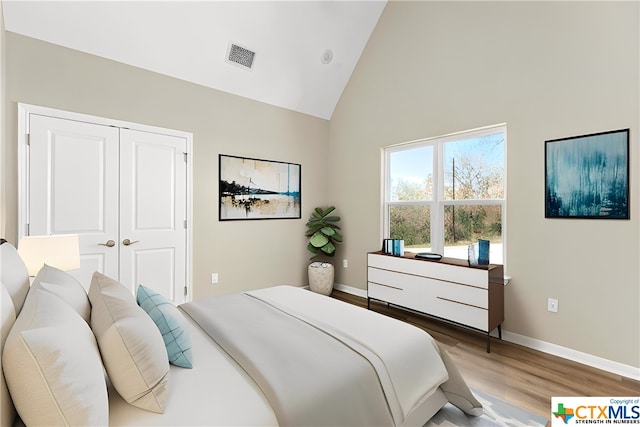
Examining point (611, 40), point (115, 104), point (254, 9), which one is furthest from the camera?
point (254, 9)

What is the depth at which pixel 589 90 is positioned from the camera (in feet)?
8.07

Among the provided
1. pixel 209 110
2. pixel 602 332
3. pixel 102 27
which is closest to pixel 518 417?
pixel 602 332

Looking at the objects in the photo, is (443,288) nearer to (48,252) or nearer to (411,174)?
(411,174)

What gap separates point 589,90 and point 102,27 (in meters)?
4.20

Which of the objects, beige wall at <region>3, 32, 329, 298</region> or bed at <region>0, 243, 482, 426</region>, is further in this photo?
beige wall at <region>3, 32, 329, 298</region>

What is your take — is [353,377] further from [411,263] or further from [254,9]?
[254,9]

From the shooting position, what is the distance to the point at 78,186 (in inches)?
111

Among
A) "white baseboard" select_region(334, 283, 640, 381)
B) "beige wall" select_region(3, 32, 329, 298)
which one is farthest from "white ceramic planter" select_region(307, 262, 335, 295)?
"white baseboard" select_region(334, 283, 640, 381)

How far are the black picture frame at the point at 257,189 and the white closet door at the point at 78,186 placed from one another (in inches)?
44.9

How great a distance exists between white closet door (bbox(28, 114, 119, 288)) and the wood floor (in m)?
3.33

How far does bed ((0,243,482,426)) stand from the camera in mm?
812

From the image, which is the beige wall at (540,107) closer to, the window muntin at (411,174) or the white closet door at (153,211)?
the window muntin at (411,174)

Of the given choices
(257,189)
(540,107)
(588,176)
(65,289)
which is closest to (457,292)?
(588,176)

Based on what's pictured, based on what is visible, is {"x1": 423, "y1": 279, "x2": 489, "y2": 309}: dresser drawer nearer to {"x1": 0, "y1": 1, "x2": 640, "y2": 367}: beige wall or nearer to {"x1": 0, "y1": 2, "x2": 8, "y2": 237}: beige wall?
{"x1": 0, "y1": 1, "x2": 640, "y2": 367}: beige wall
